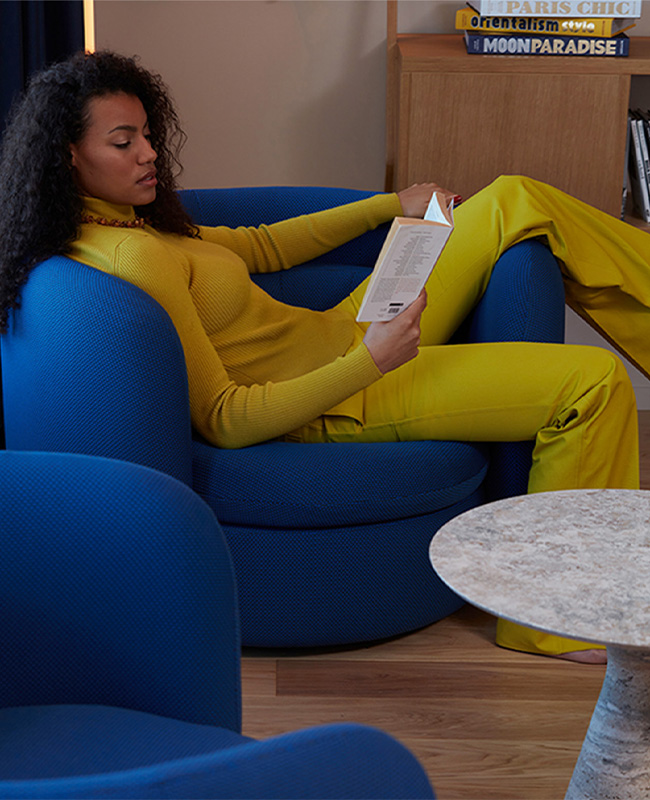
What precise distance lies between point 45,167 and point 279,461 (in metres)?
0.64

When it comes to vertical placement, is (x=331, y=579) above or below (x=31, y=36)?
below

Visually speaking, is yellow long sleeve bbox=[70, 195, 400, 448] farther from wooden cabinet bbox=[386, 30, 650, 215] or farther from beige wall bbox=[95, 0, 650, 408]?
beige wall bbox=[95, 0, 650, 408]

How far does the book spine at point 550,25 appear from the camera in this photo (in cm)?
252

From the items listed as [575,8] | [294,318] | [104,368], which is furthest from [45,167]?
[575,8]

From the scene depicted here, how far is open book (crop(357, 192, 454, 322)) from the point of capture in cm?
157

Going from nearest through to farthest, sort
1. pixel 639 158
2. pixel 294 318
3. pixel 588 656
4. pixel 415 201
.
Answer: pixel 588 656 < pixel 294 318 < pixel 415 201 < pixel 639 158

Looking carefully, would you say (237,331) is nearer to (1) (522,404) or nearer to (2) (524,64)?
(1) (522,404)

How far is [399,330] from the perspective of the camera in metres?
1.71

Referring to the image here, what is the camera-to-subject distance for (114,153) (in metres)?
1.73

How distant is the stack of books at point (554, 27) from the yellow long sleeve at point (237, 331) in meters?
0.83

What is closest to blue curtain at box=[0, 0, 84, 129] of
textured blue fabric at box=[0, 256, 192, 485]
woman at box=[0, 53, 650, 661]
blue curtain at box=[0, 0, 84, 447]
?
blue curtain at box=[0, 0, 84, 447]

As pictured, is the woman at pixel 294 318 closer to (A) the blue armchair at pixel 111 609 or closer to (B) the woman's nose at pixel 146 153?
(B) the woman's nose at pixel 146 153

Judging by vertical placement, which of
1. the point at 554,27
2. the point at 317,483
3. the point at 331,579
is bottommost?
the point at 331,579

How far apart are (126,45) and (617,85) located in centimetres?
145
